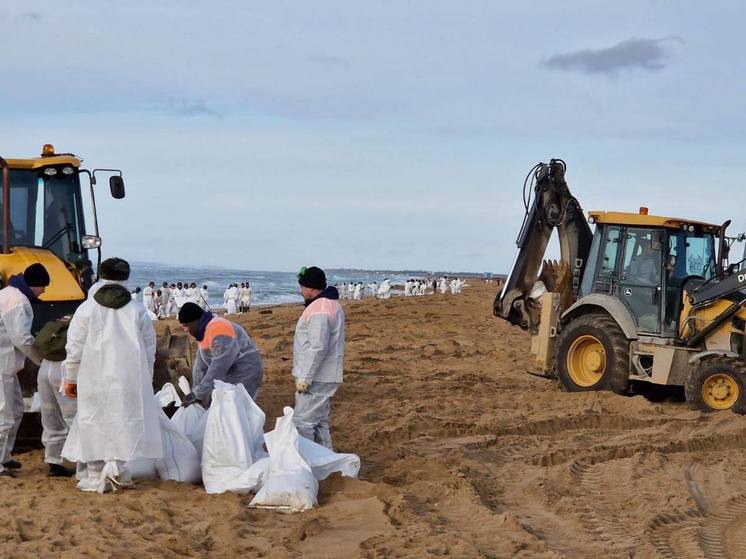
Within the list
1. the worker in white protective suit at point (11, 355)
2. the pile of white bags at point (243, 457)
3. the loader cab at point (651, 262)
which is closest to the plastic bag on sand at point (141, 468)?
the pile of white bags at point (243, 457)

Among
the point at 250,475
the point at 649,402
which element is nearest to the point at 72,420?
the point at 250,475

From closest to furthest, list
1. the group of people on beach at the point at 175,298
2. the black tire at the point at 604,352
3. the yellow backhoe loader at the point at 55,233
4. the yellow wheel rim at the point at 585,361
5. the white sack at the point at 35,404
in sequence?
the white sack at the point at 35,404 < the yellow backhoe loader at the point at 55,233 < the black tire at the point at 604,352 < the yellow wheel rim at the point at 585,361 < the group of people on beach at the point at 175,298

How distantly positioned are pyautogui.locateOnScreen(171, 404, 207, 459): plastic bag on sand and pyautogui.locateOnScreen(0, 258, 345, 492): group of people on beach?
81mm

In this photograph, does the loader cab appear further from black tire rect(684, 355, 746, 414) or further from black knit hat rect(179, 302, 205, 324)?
black knit hat rect(179, 302, 205, 324)

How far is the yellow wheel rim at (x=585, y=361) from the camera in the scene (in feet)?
42.4

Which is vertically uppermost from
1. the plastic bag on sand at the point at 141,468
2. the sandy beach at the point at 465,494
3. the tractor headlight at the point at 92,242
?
the tractor headlight at the point at 92,242

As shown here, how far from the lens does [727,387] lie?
11.6 meters

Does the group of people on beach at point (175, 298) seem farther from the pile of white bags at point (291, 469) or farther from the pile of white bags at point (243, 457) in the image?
the pile of white bags at point (291, 469)

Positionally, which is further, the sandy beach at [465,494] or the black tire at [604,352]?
the black tire at [604,352]

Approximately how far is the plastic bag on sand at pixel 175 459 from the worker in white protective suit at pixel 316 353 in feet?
2.65

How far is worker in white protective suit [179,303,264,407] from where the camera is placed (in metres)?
7.94

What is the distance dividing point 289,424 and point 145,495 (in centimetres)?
101

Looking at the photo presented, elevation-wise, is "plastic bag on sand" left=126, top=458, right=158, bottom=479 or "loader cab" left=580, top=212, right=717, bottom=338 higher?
"loader cab" left=580, top=212, right=717, bottom=338

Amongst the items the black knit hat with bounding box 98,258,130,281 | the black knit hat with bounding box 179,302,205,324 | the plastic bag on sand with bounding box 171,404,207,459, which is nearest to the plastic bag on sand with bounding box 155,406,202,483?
the plastic bag on sand with bounding box 171,404,207,459
